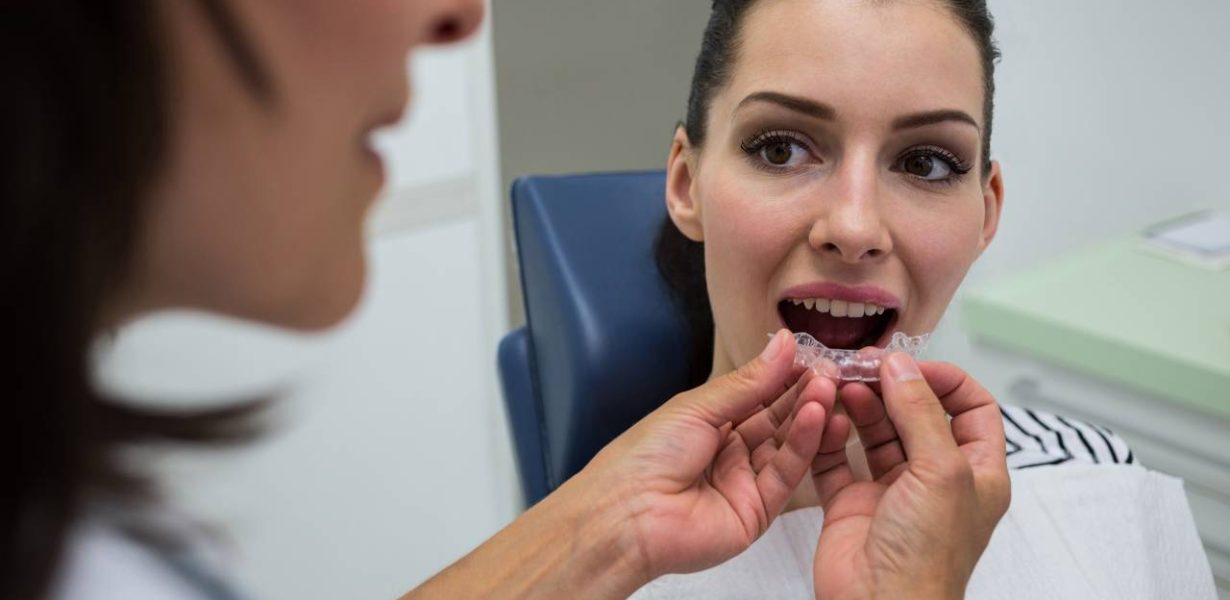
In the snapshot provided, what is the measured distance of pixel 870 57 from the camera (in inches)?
33.8

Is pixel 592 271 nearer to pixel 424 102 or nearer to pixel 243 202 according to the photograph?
pixel 424 102

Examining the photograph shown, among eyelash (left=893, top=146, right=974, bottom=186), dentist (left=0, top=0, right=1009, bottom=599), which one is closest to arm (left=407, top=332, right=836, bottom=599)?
eyelash (left=893, top=146, right=974, bottom=186)

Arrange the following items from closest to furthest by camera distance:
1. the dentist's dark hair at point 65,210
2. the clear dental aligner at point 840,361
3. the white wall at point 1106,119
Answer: the dentist's dark hair at point 65,210 < the clear dental aligner at point 840,361 < the white wall at point 1106,119

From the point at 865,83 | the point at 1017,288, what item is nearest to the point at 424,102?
the point at 865,83

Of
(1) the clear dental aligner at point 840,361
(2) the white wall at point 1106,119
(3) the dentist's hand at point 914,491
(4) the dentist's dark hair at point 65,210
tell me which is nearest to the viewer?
(4) the dentist's dark hair at point 65,210

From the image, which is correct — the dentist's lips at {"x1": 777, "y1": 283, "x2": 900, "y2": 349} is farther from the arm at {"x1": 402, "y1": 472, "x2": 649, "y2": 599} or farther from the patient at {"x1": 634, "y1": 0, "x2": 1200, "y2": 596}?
the arm at {"x1": 402, "y1": 472, "x2": 649, "y2": 599}

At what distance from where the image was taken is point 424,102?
1.08 metres

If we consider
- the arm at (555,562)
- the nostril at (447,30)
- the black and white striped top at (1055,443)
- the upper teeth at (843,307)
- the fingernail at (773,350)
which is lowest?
the black and white striped top at (1055,443)

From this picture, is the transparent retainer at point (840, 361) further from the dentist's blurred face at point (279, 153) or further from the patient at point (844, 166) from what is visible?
the dentist's blurred face at point (279, 153)

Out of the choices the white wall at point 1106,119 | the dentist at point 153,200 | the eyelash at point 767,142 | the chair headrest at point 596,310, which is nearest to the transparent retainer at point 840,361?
the eyelash at point 767,142

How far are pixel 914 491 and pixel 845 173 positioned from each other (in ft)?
0.89

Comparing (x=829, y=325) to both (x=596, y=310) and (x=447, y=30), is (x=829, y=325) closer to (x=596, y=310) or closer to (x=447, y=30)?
(x=596, y=310)

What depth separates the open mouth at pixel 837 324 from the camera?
0.91 metres

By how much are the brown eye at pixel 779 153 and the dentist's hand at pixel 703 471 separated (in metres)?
0.18
